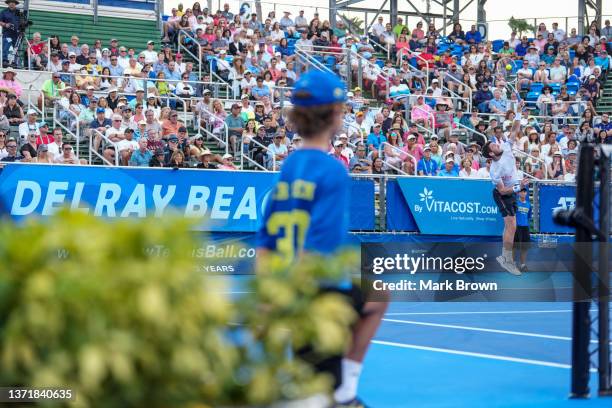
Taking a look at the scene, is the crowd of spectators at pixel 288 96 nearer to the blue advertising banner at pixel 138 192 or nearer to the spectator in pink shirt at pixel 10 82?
the spectator in pink shirt at pixel 10 82

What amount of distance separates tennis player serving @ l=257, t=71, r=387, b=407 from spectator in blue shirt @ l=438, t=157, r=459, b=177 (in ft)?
57.4

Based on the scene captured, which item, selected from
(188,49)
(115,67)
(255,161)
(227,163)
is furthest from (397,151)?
(188,49)

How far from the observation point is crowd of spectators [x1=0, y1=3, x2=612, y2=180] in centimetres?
2050

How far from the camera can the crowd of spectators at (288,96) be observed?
20.5 metres

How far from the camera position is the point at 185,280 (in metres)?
2.56

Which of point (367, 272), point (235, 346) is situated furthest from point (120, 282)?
point (367, 272)

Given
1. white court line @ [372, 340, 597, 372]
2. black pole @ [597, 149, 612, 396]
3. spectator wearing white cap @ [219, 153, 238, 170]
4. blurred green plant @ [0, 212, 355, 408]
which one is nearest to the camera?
blurred green plant @ [0, 212, 355, 408]

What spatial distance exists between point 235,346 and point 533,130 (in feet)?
77.7

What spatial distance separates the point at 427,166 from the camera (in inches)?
879

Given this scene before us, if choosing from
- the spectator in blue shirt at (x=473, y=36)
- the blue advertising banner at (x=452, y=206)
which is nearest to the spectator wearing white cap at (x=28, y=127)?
the blue advertising banner at (x=452, y=206)

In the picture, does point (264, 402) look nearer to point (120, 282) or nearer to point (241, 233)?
point (120, 282)

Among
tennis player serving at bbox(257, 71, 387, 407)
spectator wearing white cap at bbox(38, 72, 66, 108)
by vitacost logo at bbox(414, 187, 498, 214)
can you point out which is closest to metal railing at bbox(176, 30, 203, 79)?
spectator wearing white cap at bbox(38, 72, 66, 108)

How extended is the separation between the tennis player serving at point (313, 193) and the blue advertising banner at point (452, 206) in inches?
627

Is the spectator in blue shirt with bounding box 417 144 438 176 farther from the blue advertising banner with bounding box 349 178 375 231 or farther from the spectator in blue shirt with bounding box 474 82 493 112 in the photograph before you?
the spectator in blue shirt with bounding box 474 82 493 112
